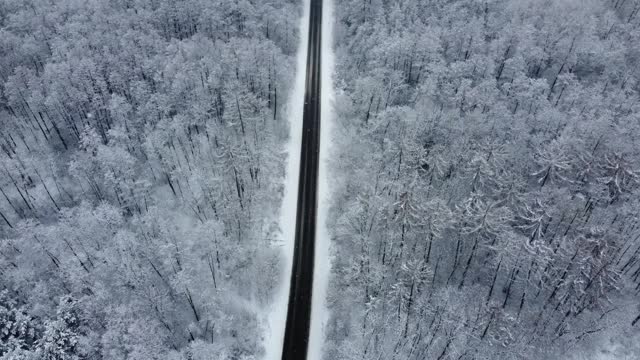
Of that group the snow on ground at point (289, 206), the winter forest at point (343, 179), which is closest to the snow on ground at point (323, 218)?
the winter forest at point (343, 179)

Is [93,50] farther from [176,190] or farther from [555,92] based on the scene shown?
[555,92]

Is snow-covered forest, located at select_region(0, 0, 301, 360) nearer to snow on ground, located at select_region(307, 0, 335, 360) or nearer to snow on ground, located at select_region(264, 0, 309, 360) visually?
snow on ground, located at select_region(264, 0, 309, 360)

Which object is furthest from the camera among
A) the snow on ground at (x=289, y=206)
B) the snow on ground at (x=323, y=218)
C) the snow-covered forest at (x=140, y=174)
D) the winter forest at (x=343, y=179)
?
the snow on ground at (x=323, y=218)

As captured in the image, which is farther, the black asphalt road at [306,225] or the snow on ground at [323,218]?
the snow on ground at [323,218]

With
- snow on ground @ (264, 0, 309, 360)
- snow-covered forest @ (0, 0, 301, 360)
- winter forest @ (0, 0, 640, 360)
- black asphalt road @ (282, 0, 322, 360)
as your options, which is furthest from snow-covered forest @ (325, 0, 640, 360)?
snow-covered forest @ (0, 0, 301, 360)

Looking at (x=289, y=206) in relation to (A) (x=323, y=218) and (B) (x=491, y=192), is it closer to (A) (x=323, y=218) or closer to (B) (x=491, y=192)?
Result: (A) (x=323, y=218)

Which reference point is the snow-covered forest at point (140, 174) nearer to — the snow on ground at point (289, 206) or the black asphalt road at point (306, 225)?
the snow on ground at point (289, 206)

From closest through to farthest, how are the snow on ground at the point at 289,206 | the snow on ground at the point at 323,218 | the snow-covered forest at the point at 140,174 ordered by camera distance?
the snow-covered forest at the point at 140,174, the snow on ground at the point at 289,206, the snow on ground at the point at 323,218

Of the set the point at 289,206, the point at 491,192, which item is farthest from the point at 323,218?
the point at 491,192
